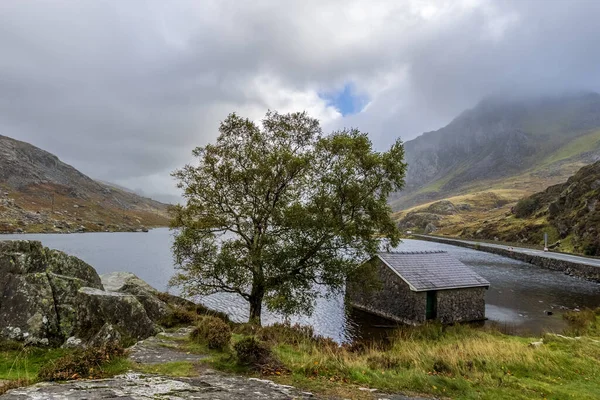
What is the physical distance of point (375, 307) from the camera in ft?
114

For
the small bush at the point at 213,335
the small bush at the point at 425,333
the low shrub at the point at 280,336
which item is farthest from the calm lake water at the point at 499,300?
the small bush at the point at 213,335

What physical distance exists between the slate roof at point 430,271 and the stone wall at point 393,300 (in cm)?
90

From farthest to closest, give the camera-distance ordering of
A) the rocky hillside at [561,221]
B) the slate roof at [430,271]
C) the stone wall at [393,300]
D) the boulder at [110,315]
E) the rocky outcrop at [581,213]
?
the rocky hillside at [561,221] < the rocky outcrop at [581,213] < the slate roof at [430,271] < the stone wall at [393,300] < the boulder at [110,315]

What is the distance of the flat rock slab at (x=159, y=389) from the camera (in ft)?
21.6

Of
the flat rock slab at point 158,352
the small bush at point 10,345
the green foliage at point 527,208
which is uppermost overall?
the green foliage at point 527,208

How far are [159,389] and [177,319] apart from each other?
9.92 m

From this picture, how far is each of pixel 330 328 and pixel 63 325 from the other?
2246cm

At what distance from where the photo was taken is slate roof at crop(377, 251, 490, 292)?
102 feet

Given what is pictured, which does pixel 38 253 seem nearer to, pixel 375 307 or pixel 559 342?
pixel 559 342

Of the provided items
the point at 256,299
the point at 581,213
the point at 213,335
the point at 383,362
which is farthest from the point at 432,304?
the point at 581,213

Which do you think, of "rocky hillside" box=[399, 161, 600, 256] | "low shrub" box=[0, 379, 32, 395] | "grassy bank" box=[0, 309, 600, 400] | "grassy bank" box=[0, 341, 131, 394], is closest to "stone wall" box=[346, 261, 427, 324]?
"grassy bank" box=[0, 309, 600, 400]

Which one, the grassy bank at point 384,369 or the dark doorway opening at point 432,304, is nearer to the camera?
the grassy bank at point 384,369

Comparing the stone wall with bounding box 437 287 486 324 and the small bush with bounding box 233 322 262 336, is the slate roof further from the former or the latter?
the small bush with bounding box 233 322 262 336

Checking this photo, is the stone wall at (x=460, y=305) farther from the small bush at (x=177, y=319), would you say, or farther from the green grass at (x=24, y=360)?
the green grass at (x=24, y=360)
